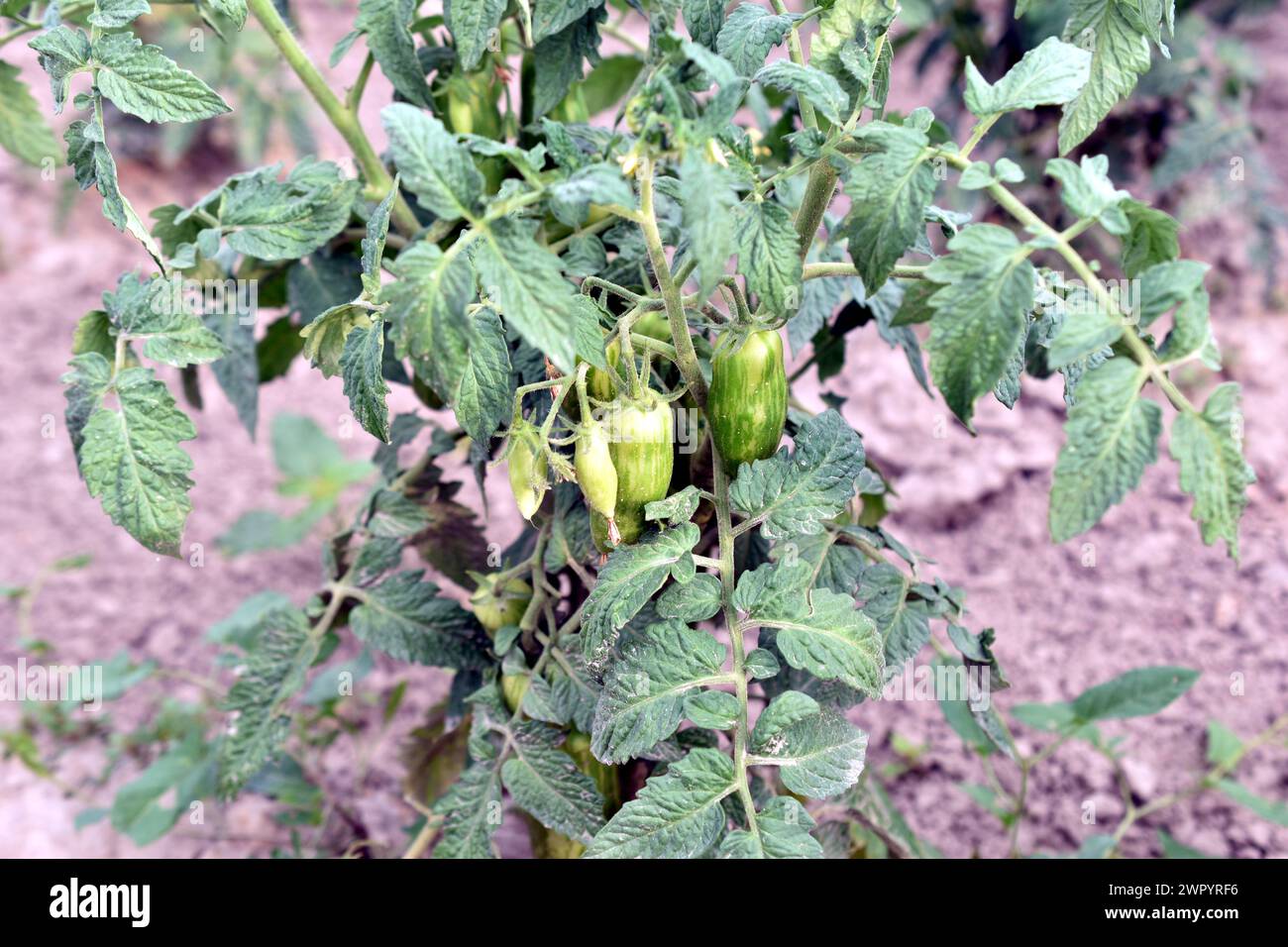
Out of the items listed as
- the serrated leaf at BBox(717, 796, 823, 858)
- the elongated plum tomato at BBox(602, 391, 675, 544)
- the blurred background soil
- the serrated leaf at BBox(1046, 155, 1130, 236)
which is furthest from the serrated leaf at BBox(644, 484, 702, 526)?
the blurred background soil

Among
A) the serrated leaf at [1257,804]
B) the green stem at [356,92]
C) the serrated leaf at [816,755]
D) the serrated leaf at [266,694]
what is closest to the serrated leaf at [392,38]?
the green stem at [356,92]

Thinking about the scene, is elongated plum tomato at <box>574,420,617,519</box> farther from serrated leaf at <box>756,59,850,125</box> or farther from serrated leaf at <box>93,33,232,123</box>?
serrated leaf at <box>93,33,232,123</box>

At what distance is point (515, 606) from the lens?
0.98 metres

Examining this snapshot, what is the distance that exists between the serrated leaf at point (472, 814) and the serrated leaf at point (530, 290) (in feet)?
1.47

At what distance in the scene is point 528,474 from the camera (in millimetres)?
764

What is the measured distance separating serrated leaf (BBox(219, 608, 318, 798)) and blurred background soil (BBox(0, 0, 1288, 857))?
0.32m

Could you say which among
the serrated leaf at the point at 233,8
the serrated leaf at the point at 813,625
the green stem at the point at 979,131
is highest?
the serrated leaf at the point at 233,8

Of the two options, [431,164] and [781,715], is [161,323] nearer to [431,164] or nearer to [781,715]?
[431,164]

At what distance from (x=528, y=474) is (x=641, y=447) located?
3.3 inches

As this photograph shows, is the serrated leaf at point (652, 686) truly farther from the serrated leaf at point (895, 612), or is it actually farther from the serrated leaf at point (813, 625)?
the serrated leaf at point (895, 612)

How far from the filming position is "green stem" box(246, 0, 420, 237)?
3.12 ft

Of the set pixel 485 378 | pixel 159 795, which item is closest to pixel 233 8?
pixel 485 378

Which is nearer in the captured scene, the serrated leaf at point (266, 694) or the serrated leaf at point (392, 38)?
the serrated leaf at point (392, 38)

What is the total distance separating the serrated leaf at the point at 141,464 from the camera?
792mm
